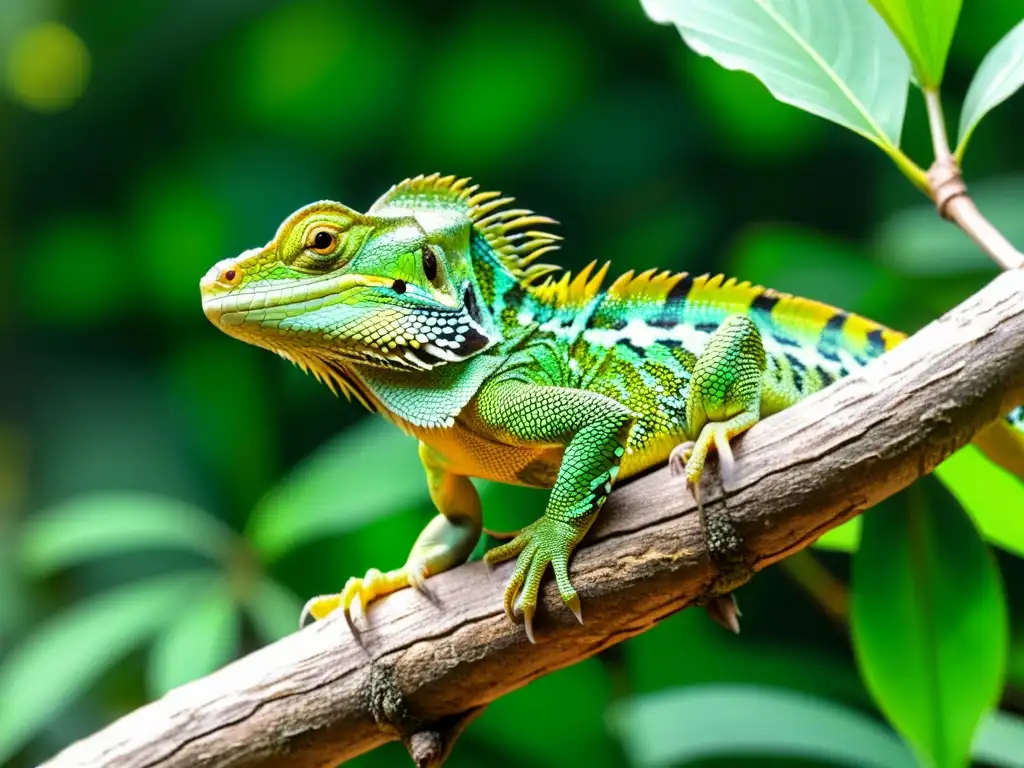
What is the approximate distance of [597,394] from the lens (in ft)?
5.57

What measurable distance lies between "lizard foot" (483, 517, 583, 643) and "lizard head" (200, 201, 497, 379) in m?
0.38

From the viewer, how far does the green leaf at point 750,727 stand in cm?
253

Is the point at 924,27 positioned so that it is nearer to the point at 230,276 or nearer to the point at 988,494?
the point at 988,494

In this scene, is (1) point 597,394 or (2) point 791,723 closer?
(1) point 597,394

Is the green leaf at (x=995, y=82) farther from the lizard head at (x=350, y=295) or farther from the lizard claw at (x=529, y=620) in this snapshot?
Answer: the lizard claw at (x=529, y=620)

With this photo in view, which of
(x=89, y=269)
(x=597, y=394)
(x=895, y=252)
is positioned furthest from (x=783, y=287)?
(x=89, y=269)

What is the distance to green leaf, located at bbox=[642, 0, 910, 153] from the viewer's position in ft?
5.73

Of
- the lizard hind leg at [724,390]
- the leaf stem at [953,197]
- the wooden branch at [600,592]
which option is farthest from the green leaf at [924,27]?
the lizard hind leg at [724,390]

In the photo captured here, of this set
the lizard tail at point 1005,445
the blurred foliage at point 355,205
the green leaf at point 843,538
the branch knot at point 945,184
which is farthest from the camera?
the blurred foliage at point 355,205

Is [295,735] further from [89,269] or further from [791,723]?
[89,269]

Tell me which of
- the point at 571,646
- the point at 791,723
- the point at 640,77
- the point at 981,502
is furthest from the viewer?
the point at 640,77

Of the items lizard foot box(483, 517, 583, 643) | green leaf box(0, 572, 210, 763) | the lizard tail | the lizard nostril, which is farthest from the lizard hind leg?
green leaf box(0, 572, 210, 763)

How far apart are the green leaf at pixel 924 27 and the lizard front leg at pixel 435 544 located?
3.95 ft

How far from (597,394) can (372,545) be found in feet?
5.37
